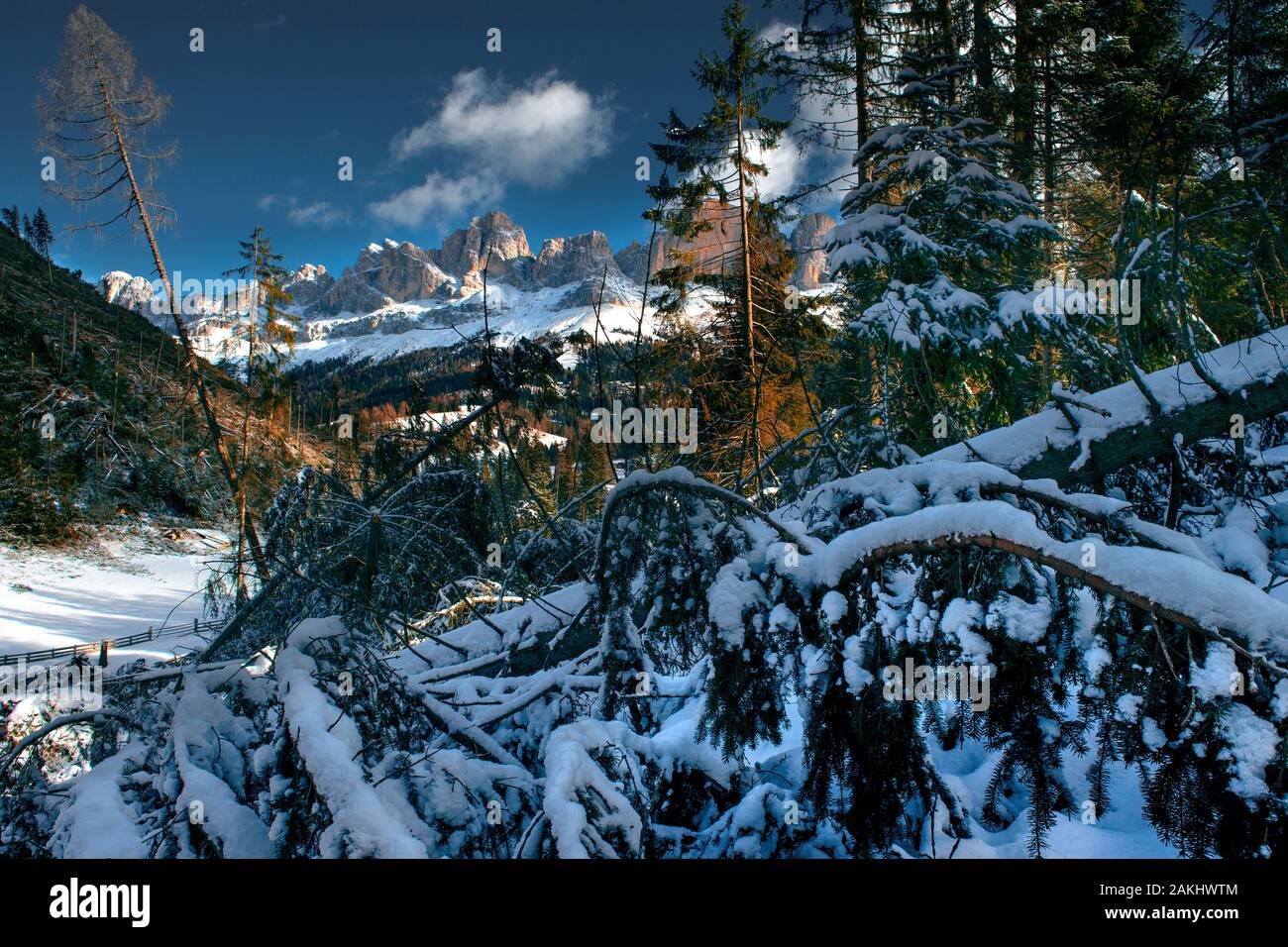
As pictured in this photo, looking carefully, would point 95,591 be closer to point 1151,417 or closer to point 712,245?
point 712,245

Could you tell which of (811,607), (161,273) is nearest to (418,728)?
(811,607)

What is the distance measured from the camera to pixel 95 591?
2603 cm

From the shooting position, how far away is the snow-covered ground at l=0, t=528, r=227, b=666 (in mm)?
21109

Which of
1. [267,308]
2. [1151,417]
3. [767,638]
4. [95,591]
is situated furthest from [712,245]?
[95,591]

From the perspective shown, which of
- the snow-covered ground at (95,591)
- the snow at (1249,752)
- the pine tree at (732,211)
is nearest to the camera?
the snow at (1249,752)

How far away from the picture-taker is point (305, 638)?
217cm

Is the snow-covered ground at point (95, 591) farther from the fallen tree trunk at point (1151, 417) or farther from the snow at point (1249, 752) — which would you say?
the snow at point (1249, 752)

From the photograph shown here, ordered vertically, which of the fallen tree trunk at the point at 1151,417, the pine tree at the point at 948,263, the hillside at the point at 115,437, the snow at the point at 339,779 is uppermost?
the pine tree at the point at 948,263

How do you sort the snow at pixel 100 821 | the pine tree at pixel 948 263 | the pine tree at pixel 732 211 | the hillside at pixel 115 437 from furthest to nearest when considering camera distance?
the pine tree at pixel 732 211 < the pine tree at pixel 948 263 < the hillside at pixel 115 437 < the snow at pixel 100 821

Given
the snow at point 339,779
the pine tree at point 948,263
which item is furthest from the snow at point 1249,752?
the pine tree at point 948,263

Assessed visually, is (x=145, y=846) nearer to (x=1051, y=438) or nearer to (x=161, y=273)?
(x=1051, y=438)

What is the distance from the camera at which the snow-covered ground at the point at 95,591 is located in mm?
21109

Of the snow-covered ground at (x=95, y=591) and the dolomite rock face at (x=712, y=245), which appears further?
the snow-covered ground at (x=95, y=591)
